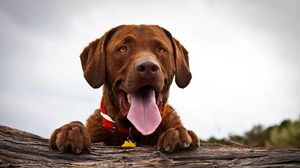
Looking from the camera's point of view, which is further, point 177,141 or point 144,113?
point 144,113

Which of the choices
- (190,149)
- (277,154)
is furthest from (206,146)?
(277,154)

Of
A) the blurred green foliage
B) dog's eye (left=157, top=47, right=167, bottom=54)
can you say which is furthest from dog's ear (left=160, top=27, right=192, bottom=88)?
the blurred green foliage

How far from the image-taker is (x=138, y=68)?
17.4 feet

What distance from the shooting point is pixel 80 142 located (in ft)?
14.7

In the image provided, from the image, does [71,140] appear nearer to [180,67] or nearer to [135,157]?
[135,157]

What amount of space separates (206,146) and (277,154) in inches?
25.6

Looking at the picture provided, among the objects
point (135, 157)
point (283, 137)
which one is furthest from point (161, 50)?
point (283, 137)

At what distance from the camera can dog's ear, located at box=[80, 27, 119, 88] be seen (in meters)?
5.90

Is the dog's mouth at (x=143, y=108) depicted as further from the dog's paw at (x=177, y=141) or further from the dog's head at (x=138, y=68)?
the dog's paw at (x=177, y=141)

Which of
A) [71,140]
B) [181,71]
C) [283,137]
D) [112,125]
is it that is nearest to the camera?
Result: [71,140]

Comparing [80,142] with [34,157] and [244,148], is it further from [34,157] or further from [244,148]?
[244,148]

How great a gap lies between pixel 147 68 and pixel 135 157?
3.76ft

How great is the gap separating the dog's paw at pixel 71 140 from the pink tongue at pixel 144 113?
864 mm

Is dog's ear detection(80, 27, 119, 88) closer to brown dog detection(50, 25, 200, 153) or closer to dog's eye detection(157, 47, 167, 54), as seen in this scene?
brown dog detection(50, 25, 200, 153)
